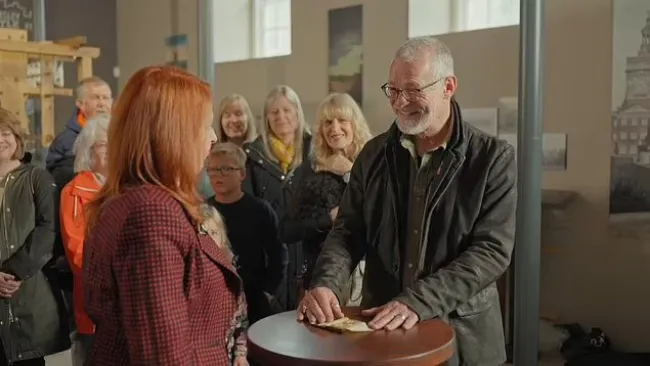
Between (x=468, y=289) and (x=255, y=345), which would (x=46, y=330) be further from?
(x=468, y=289)

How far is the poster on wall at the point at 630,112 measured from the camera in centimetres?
402

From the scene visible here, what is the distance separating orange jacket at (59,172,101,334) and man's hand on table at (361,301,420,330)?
1722 millimetres

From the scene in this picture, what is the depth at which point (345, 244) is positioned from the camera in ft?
7.14

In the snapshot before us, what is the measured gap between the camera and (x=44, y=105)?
5.58 m

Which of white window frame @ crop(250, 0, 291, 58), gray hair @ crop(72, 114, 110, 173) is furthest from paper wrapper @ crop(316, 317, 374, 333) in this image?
white window frame @ crop(250, 0, 291, 58)

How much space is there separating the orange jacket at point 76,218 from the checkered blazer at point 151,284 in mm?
1666

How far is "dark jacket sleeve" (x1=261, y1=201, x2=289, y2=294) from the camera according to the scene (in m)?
3.31

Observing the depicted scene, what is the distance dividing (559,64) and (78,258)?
9.48 ft

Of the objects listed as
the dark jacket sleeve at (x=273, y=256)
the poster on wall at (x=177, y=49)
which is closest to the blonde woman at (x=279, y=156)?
the dark jacket sleeve at (x=273, y=256)

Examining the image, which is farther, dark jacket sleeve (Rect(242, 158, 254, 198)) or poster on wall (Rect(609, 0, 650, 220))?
poster on wall (Rect(609, 0, 650, 220))

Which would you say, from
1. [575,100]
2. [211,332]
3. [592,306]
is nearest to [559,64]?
[575,100]

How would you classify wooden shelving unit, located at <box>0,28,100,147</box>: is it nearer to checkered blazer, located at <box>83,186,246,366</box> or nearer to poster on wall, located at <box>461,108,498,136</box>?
poster on wall, located at <box>461,108,498,136</box>

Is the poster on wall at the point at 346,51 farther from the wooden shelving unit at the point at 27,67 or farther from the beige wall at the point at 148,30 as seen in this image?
the wooden shelving unit at the point at 27,67

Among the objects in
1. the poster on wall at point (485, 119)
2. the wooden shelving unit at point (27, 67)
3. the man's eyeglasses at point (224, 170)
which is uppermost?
the wooden shelving unit at point (27, 67)
